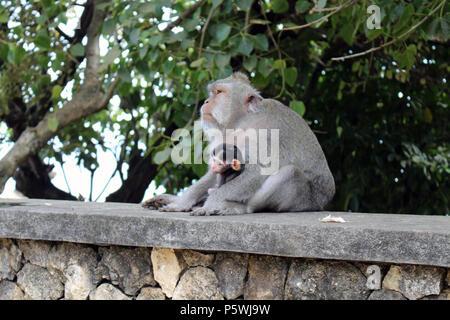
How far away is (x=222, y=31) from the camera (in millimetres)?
4754

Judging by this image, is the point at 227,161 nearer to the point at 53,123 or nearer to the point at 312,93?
the point at 53,123

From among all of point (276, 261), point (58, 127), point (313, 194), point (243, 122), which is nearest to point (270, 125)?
point (243, 122)

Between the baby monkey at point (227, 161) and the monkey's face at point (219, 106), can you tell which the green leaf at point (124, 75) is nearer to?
the monkey's face at point (219, 106)

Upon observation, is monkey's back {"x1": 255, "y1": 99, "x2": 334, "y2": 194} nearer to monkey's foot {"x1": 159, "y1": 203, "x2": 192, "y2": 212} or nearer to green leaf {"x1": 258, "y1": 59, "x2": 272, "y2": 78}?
monkey's foot {"x1": 159, "y1": 203, "x2": 192, "y2": 212}

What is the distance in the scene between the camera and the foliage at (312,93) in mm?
5418

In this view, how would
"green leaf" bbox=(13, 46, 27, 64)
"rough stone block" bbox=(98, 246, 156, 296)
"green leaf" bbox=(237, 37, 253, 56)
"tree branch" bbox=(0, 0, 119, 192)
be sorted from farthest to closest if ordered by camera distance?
"tree branch" bbox=(0, 0, 119, 192) < "green leaf" bbox=(13, 46, 27, 64) < "green leaf" bbox=(237, 37, 253, 56) < "rough stone block" bbox=(98, 246, 156, 296)

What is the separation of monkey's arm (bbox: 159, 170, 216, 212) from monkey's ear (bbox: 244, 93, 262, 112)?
0.50 metres

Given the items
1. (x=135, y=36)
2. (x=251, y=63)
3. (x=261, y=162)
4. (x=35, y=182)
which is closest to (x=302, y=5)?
(x=251, y=63)

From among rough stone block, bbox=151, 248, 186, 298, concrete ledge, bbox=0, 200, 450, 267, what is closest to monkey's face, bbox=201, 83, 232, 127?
concrete ledge, bbox=0, 200, 450, 267

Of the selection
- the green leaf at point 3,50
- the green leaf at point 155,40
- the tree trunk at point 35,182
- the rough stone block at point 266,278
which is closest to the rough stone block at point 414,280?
the rough stone block at point 266,278

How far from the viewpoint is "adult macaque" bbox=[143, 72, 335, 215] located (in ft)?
12.0

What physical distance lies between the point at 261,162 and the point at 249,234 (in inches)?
42.3

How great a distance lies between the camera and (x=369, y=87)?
280 inches

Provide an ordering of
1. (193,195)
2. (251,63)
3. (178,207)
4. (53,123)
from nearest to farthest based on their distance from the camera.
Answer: (178,207)
(193,195)
(251,63)
(53,123)
